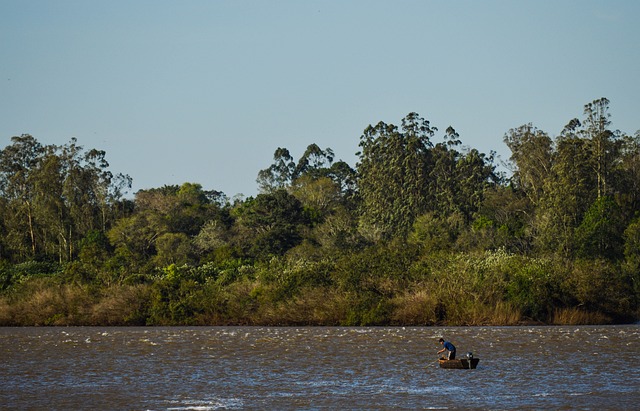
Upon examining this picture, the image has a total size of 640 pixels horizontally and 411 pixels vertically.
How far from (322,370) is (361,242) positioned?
Result: 179 feet

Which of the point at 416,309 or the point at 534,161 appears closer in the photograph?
the point at 416,309

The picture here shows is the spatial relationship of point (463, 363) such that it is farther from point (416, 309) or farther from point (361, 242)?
point (361, 242)

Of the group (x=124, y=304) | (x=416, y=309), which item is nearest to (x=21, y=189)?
(x=124, y=304)

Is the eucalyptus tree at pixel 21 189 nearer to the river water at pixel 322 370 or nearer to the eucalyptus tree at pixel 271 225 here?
the eucalyptus tree at pixel 271 225

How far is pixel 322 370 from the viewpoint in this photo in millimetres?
38875

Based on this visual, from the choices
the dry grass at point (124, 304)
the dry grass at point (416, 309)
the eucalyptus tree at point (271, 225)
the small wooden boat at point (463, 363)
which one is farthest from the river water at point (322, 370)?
the eucalyptus tree at point (271, 225)

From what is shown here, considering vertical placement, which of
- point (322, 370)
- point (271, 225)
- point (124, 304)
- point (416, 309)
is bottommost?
point (322, 370)

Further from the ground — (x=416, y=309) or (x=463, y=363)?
(x=416, y=309)

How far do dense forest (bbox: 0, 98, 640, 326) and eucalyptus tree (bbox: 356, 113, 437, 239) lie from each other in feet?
0.64

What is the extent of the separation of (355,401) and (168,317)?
4148cm

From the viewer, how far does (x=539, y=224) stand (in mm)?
82750

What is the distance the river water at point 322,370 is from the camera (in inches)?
1181

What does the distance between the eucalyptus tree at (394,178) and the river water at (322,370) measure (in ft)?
127

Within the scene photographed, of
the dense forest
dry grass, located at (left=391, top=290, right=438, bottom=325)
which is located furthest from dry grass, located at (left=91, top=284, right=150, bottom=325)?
dry grass, located at (left=391, top=290, right=438, bottom=325)
